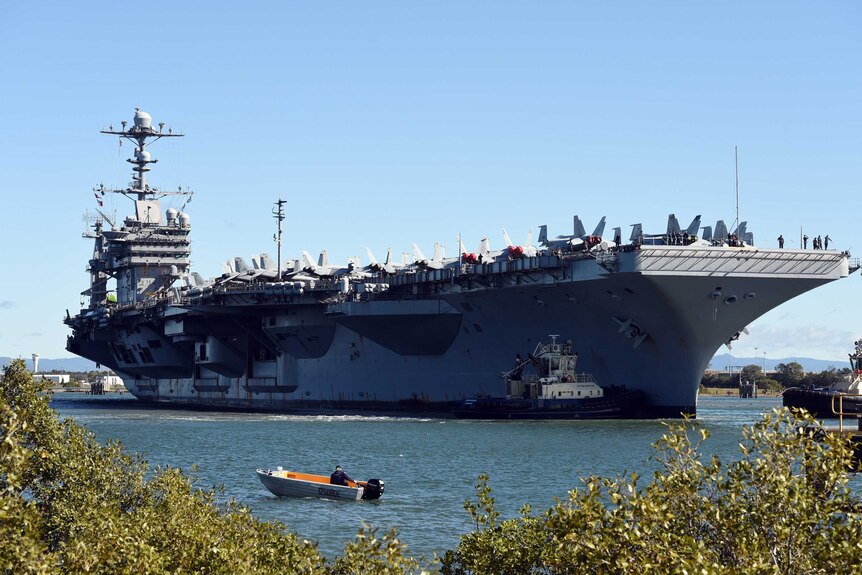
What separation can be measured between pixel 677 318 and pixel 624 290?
2.16 m

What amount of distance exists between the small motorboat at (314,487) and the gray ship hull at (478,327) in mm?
15197

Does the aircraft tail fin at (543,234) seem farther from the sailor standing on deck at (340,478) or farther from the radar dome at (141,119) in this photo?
the radar dome at (141,119)

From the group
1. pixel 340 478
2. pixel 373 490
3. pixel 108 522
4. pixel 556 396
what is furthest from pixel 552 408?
pixel 108 522

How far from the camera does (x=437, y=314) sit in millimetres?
47781

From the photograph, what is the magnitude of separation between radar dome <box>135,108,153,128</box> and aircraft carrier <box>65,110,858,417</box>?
13 centimetres

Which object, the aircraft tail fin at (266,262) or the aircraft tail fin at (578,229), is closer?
the aircraft tail fin at (578,229)

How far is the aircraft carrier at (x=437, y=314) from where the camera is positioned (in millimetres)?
39125

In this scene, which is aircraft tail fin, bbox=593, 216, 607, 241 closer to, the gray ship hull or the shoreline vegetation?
the gray ship hull

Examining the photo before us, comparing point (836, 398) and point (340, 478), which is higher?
point (836, 398)

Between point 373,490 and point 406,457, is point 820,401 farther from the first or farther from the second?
point 373,490

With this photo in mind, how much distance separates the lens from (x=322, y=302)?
2074 inches

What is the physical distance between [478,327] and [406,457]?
14.9 m

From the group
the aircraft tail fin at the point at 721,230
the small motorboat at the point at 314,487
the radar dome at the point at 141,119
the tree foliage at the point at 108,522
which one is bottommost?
the small motorboat at the point at 314,487

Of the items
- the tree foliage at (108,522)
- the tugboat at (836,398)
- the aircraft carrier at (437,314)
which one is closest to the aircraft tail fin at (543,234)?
the aircraft carrier at (437,314)
